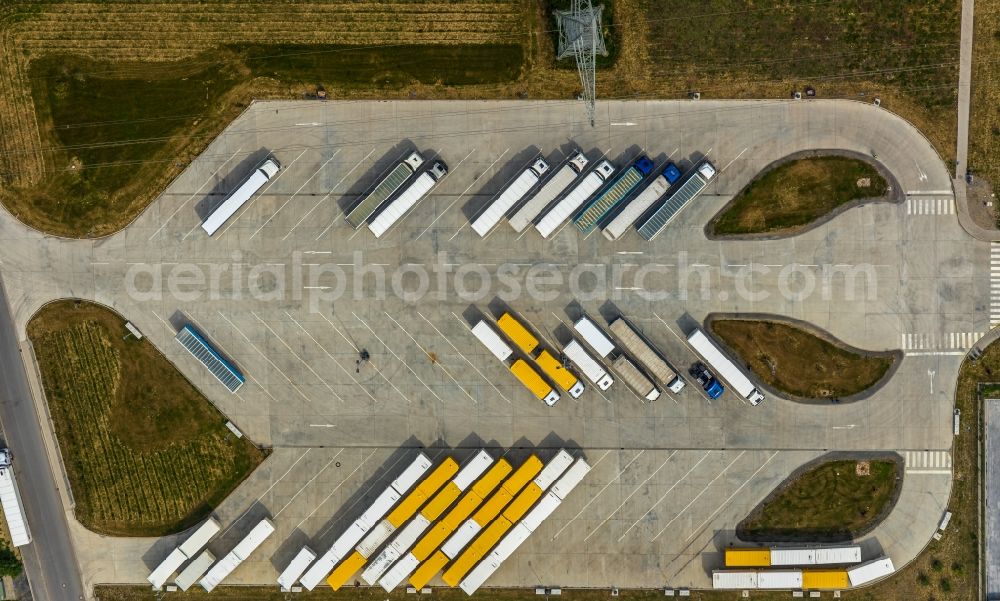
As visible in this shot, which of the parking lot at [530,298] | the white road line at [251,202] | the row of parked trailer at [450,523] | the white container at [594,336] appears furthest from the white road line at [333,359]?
the white container at [594,336]

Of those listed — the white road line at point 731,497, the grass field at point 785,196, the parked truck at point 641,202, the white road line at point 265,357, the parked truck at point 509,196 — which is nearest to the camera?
the parked truck at point 509,196

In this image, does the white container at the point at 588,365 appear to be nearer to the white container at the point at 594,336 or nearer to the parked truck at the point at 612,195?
the white container at the point at 594,336

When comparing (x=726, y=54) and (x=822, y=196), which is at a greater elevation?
(x=726, y=54)

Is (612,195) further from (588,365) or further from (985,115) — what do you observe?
(985,115)

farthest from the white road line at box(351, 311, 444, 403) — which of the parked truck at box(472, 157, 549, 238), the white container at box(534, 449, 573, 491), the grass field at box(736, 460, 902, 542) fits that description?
the grass field at box(736, 460, 902, 542)

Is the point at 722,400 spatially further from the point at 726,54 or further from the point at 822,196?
the point at 726,54

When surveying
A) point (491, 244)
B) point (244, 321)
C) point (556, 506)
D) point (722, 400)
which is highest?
point (491, 244)

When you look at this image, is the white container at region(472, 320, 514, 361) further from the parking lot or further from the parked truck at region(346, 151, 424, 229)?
the parked truck at region(346, 151, 424, 229)

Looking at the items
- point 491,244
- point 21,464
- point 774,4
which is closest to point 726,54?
point 774,4
